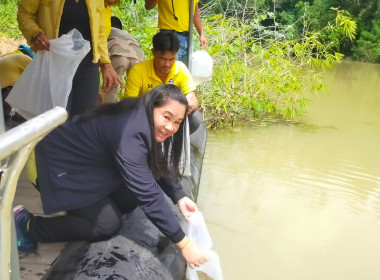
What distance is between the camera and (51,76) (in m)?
2.46

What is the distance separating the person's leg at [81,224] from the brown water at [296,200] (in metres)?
1.45

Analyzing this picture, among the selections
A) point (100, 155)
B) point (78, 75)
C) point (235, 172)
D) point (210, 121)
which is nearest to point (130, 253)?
Answer: point (100, 155)

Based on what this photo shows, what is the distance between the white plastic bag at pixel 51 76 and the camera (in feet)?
8.03

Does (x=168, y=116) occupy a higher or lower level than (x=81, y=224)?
higher

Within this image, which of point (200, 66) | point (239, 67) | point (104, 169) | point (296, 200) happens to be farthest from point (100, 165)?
point (239, 67)

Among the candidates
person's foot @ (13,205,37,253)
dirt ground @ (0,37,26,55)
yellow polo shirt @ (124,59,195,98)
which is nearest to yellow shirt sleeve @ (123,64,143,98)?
yellow polo shirt @ (124,59,195,98)

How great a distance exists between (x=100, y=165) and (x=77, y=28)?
1.09 meters

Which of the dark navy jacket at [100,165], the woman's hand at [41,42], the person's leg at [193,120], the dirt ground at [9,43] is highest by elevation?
the woman's hand at [41,42]

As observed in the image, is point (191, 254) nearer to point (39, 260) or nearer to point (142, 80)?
point (39, 260)

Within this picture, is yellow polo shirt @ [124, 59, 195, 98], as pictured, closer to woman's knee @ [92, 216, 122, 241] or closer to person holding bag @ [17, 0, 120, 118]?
person holding bag @ [17, 0, 120, 118]

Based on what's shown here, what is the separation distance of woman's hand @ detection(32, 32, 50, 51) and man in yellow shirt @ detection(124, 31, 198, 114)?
2.38 ft

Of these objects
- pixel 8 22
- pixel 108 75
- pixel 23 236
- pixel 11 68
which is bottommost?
pixel 8 22

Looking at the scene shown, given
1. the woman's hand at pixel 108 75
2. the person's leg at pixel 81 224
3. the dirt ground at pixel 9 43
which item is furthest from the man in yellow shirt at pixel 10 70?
the dirt ground at pixel 9 43

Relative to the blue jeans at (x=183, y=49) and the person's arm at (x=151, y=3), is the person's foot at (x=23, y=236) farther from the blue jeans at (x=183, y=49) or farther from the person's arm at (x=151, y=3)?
the person's arm at (x=151, y=3)
